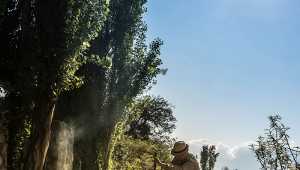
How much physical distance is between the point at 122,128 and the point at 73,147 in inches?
142

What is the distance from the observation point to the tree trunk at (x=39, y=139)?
15422 millimetres

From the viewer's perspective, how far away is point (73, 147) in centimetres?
2177

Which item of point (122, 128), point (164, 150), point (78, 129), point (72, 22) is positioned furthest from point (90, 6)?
point (164, 150)

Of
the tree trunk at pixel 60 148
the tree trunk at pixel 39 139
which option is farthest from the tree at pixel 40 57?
the tree trunk at pixel 60 148

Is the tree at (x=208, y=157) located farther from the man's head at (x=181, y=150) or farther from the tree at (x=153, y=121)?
→ the man's head at (x=181, y=150)

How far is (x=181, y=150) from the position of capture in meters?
7.79

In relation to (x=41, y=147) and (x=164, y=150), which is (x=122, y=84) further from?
(x=164, y=150)

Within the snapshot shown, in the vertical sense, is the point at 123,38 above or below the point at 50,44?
above

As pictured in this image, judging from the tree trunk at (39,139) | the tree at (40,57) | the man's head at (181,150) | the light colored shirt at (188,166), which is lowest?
the light colored shirt at (188,166)

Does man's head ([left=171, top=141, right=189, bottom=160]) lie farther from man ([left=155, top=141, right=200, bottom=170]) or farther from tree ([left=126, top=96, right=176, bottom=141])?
tree ([left=126, top=96, right=176, bottom=141])

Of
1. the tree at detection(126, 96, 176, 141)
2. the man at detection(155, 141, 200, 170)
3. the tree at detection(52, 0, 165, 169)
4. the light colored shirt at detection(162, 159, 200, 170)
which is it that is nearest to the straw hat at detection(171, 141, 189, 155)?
the man at detection(155, 141, 200, 170)

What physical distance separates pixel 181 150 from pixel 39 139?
9.00 metres

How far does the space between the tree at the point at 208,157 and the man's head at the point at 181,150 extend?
164ft

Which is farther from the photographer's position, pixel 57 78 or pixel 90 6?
pixel 90 6
